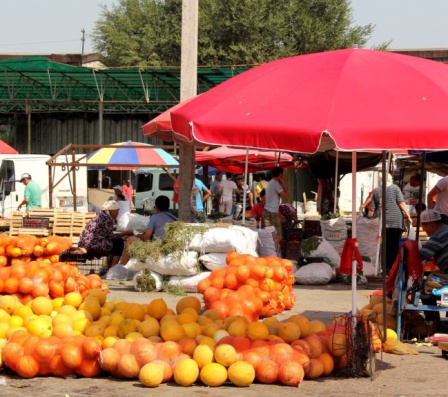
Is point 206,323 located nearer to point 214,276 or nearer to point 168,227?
point 214,276

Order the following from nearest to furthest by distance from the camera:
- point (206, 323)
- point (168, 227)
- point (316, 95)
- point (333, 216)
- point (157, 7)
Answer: point (316, 95), point (206, 323), point (168, 227), point (333, 216), point (157, 7)

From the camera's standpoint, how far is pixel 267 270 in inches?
404

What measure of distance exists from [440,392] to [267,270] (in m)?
3.61

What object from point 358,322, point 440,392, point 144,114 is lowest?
point 440,392

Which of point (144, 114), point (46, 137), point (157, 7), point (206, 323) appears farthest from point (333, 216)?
point (157, 7)

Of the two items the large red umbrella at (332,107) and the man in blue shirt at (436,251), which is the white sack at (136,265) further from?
the large red umbrella at (332,107)

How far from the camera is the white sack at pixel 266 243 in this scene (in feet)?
46.7

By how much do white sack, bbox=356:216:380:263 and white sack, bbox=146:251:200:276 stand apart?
12.4 feet

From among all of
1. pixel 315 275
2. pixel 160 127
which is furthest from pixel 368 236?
pixel 160 127

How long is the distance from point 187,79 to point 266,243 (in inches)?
113

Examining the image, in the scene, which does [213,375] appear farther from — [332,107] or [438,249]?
[438,249]

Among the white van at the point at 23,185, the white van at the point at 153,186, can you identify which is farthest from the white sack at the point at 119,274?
the white van at the point at 153,186

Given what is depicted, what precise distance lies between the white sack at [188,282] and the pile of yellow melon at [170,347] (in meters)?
4.32

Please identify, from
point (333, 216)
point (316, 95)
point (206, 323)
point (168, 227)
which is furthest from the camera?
point (333, 216)
